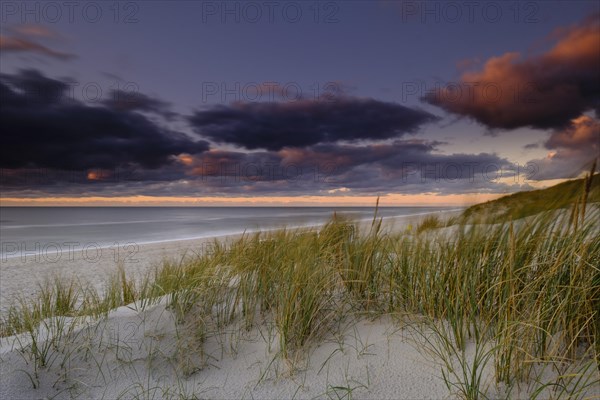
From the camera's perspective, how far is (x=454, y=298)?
9.67ft

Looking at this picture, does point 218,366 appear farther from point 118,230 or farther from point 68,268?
point 118,230

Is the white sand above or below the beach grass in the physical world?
below

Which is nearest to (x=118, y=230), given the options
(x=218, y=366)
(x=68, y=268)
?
(x=68, y=268)

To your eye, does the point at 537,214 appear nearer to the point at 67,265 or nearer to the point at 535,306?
the point at 535,306

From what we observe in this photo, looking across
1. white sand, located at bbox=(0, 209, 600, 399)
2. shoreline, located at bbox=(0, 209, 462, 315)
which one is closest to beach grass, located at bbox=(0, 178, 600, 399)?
white sand, located at bbox=(0, 209, 600, 399)

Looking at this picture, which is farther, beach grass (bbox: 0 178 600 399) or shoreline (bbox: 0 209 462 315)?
shoreline (bbox: 0 209 462 315)

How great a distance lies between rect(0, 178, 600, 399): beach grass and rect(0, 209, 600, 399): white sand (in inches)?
2.8

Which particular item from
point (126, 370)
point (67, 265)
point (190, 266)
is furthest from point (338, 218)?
point (67, 265)

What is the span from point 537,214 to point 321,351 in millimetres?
1908

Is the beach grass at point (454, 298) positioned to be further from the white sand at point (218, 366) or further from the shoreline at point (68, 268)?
the shoreline at point (68, 268)

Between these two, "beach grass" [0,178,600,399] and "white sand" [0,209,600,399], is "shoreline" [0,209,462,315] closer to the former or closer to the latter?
"beach grass" [0,178,600,399]

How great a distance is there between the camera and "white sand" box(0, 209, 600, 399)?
103 inches

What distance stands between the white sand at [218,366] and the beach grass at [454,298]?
7cm

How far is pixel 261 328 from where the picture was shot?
334cm
